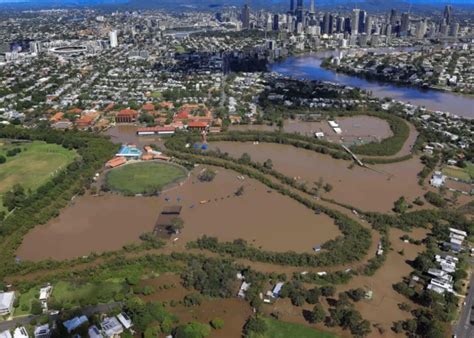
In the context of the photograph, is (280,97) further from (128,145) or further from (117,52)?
(117,52)

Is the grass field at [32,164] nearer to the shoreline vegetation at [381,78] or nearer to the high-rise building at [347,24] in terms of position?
the shoreline vegetation at [381,78]

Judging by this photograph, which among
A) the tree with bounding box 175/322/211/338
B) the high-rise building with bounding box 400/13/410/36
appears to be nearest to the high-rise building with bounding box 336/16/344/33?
the high-rise building with bounding box 400/13/410/36

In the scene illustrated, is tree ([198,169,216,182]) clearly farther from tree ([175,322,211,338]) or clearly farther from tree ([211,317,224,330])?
tree ([175,322,211,338])

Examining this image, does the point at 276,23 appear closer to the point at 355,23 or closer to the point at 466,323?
the point at 355,23

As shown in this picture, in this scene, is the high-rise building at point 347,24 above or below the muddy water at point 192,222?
above

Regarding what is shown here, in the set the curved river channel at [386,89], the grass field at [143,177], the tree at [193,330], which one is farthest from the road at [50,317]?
the curved river channel at [386,89]
